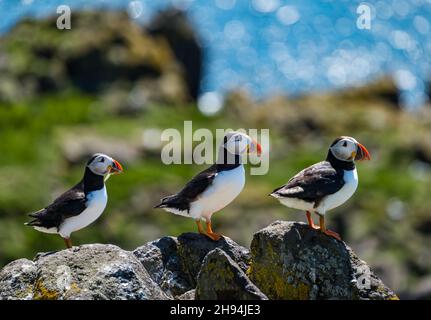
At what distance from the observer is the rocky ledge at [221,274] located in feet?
37.2

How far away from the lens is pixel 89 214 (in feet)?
44.3

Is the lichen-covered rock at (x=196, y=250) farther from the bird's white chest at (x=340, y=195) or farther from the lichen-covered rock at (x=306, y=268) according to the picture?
the bird's white chest at (x=340, y=195)

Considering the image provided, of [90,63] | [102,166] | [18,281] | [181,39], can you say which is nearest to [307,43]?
[181,39]

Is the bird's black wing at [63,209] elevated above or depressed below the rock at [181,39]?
below

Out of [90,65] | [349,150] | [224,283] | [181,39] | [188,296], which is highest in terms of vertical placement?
[181,39]

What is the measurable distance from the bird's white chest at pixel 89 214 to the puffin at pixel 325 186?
2495mm

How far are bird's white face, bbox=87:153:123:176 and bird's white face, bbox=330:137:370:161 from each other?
304 centimetres

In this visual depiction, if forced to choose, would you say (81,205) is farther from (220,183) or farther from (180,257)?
(220,183)

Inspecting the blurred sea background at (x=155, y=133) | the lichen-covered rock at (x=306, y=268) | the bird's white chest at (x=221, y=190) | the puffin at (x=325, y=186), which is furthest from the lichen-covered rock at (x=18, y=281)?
the blurred sea background at (x=155, y=133)

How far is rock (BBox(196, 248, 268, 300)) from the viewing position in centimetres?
1123

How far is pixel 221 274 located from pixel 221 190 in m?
2.14

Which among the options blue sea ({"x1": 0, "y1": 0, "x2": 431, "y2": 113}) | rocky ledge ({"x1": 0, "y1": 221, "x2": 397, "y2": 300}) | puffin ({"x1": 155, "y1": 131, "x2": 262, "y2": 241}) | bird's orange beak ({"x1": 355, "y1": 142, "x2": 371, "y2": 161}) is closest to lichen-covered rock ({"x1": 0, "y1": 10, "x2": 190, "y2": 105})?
puffin ({"x1": 155, "y1": 131, "x2": 262, "y2": 241})
